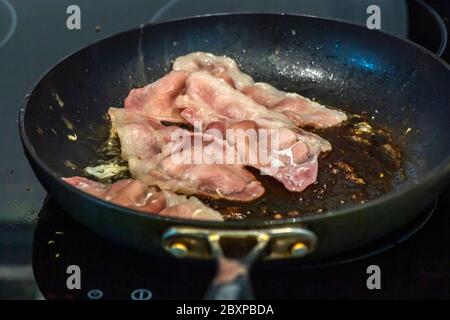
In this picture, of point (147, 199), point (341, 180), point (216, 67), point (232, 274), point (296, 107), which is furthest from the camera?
point (216, 67)

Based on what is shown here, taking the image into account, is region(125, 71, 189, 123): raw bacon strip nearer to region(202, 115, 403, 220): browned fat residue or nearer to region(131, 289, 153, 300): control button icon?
region(202, 115, 403, 220): browned fat residue

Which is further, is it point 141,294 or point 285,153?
point 285,153

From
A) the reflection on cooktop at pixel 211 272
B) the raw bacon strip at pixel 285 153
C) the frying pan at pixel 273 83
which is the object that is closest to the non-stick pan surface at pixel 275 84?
the frying pan at pixel 273 83

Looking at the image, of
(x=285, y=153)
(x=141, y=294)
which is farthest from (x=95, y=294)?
(x=285, y=153)

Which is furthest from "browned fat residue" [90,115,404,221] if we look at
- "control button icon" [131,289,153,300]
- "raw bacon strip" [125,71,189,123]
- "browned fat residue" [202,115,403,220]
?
"control button icon" [131,289,153,300]

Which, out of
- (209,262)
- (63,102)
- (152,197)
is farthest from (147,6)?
(209,262)

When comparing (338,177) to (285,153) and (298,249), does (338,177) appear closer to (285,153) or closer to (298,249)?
(285,153)

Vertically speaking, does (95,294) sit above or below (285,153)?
below
